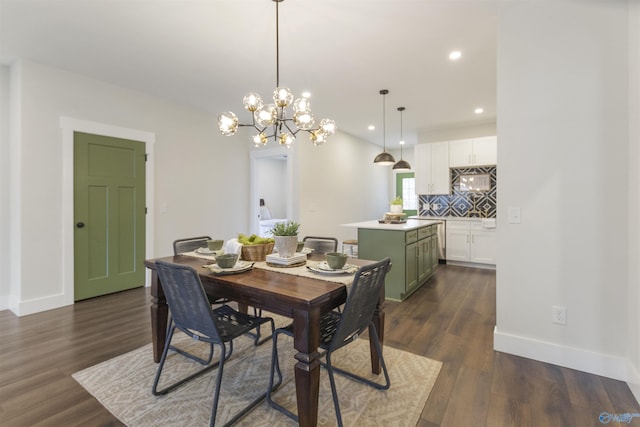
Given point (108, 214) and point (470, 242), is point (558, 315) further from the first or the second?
point (108, 214)

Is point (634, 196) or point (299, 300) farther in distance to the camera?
point (634, 196)

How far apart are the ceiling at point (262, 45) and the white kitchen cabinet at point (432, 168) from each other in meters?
1.63

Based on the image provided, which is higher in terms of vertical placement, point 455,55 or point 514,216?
point 455,55

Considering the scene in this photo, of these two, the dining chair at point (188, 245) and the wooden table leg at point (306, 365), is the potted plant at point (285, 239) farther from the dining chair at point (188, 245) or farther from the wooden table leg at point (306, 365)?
the dining chair at point (188, 245)

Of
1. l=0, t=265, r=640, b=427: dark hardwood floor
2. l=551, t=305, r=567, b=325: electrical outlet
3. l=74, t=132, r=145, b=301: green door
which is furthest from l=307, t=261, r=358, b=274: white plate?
l=74, t=132, r=145, b=301: green door

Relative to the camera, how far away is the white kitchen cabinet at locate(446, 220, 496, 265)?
5160mm

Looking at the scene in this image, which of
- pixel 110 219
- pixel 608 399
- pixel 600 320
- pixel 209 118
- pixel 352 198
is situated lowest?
pixel 608 399

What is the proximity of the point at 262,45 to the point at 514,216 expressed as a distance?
2628 millimetres

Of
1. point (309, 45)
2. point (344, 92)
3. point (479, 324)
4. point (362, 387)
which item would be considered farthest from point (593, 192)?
point (344, 92)

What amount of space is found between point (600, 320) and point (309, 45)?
10.4 ft

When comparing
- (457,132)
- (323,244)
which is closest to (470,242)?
(457,132)

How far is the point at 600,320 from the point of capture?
6.80 feet

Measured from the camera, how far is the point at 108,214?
3713mm

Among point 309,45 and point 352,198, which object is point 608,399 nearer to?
point 309,45
